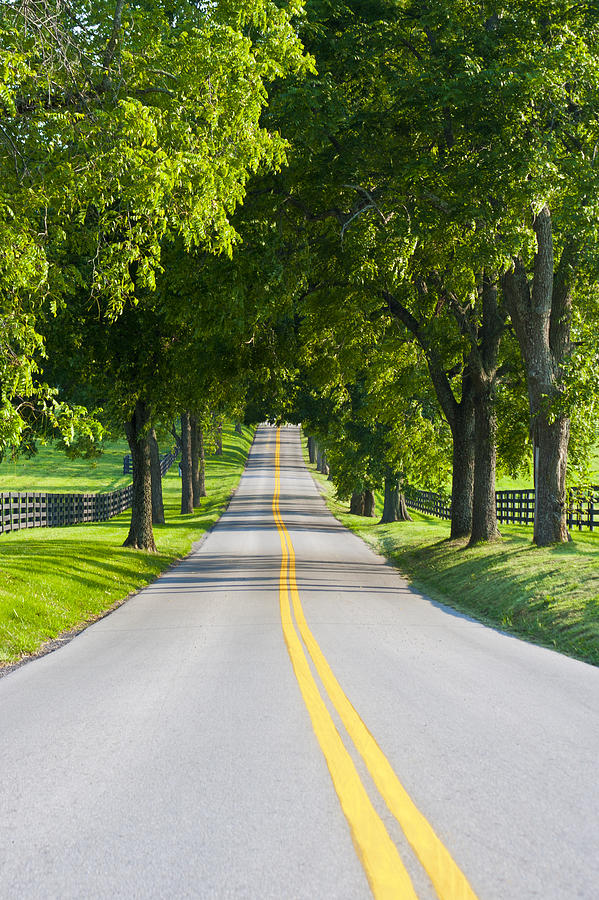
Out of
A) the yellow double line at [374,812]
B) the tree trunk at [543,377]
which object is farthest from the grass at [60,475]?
the yellow double line at [374,812]

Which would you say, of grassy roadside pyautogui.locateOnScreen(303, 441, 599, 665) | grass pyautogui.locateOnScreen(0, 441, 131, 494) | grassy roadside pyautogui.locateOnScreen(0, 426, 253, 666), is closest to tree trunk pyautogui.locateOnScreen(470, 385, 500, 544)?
grassy roadside pyautogui.locateOnScreen(303, 441, 599, 665)

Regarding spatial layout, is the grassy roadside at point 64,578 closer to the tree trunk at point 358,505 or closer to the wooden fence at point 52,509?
the wooden fence at point 52,509

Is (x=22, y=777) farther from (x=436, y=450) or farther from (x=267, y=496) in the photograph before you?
(x=267, y=496)

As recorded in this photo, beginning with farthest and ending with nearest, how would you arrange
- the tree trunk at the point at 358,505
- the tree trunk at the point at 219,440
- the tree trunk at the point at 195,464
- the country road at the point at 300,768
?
the tree trunk at the point at 219,440 < the tree trunk at the point at 195,464 < the tree trunk at the point at 358,505 < the country road at the point at 300,768

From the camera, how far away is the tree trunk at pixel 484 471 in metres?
21.5

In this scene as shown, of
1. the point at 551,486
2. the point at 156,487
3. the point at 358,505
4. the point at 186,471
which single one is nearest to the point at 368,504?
the point at 358,505

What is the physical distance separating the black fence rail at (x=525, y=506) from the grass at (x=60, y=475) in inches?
876

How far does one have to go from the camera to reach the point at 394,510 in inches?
1596

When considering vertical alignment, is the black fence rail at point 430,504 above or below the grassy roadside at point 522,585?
below

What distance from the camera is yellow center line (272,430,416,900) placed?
3.48 meters

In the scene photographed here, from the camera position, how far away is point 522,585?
572 inches

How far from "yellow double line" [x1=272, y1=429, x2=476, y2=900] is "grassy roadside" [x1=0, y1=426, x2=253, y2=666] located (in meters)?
5.04

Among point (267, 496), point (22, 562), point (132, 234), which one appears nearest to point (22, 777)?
point (132, 234)

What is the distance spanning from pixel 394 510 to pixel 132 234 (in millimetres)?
31145
